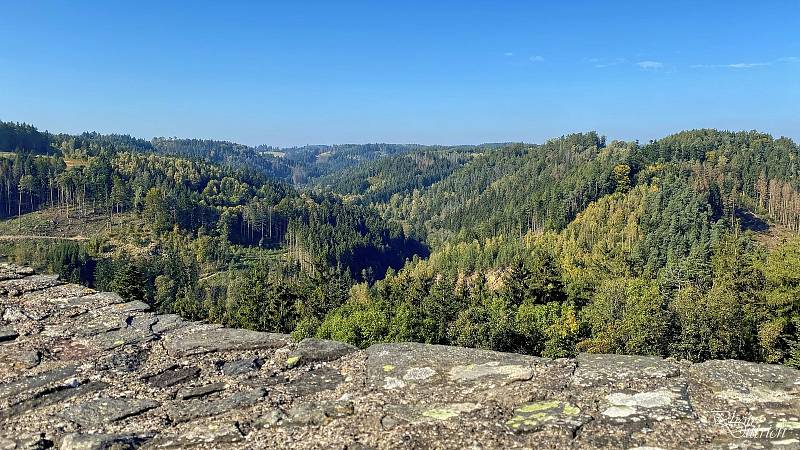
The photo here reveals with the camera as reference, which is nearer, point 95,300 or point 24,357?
point 24,357

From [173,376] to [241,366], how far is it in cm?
128

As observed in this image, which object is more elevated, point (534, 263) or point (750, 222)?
point (750, 222)

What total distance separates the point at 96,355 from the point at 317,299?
5581 centimetres

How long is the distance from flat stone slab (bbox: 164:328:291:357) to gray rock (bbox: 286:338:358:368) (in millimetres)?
605

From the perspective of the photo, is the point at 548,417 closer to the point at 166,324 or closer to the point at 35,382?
the point at 35,382

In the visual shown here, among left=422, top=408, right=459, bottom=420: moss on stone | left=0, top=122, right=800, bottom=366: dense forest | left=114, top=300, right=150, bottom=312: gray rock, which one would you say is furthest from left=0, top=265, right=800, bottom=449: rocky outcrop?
left=0, top=122, right=800, bottom=366: dense forest

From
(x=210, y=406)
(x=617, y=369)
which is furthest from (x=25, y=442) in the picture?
(x=617, y=369)

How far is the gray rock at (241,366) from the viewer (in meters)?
10.4

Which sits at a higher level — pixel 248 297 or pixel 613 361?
pixel 613 361

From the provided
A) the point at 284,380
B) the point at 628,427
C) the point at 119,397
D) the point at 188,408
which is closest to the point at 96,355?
the point at 119,397

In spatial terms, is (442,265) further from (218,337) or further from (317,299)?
(218,337)

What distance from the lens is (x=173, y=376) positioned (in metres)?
10.3

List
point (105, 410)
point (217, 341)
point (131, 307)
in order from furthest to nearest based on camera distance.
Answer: point (131, 307)
point (217, 341)
point (105, 410)

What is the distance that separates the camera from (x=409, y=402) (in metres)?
8.91
